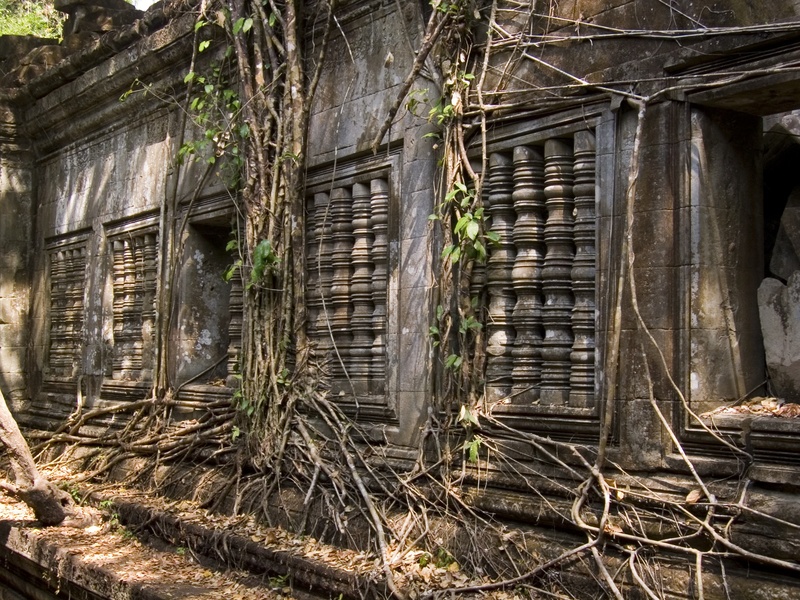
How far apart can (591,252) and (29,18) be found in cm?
1593

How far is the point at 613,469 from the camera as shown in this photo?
413 cm

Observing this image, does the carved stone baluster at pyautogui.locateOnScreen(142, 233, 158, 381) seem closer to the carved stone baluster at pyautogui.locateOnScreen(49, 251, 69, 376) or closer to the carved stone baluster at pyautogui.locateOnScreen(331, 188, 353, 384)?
the carved stone baluster at pyautogui.locateOnScreen(49, 251, 69, 376)

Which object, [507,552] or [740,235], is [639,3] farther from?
[507,552]

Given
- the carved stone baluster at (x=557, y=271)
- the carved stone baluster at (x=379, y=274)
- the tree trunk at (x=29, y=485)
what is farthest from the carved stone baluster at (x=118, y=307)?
the carved stone baluster at (x=557, y=271)

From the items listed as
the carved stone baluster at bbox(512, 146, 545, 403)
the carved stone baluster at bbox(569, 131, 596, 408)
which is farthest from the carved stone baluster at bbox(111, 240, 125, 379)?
the carved stone baluster at bbox(569, 131, 596, 408)

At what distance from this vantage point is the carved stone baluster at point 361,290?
566cm

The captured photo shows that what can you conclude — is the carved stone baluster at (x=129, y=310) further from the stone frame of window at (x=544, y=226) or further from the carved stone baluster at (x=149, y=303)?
the stone frame of window at (x=544, y=226)

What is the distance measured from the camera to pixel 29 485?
6.30 m

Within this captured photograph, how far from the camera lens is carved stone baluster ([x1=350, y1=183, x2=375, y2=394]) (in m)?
5.66

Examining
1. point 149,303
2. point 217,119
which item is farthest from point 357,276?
point 149,303

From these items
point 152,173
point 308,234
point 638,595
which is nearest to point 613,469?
point 638,595

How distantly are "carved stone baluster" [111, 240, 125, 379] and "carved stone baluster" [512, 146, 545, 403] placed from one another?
4.82 meters

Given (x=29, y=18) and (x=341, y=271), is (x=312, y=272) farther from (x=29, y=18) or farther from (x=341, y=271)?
(x=29, y=18)

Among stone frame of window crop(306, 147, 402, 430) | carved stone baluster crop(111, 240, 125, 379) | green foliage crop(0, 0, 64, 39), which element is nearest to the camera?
stone frame of window crop(306, 147, 402, 430)
